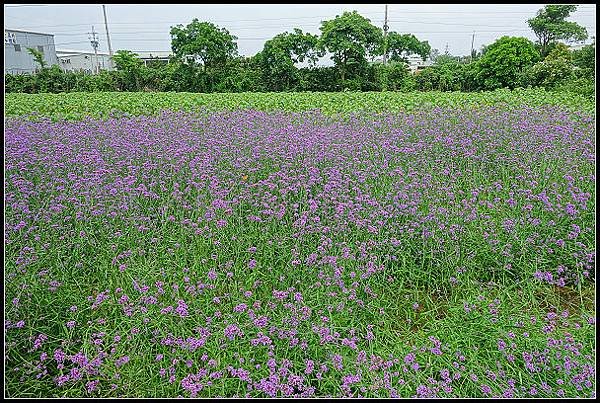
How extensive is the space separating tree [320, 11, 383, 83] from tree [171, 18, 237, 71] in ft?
12.6

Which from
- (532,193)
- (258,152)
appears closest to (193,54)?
(258,152)

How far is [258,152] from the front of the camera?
3902mm

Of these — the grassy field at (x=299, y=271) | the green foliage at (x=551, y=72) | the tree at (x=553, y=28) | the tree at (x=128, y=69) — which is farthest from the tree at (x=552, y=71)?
the tree at (x=128, y=69)

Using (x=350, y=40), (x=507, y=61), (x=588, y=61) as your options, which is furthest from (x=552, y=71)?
(x=350, y=40)

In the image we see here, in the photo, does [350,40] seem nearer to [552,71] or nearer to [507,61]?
[507,61]

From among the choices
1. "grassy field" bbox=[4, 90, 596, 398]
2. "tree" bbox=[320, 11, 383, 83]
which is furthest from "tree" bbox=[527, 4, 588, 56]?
"grassy field" bbox=[4, 90, 596, 398]

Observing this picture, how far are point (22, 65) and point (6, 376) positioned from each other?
1250 inches

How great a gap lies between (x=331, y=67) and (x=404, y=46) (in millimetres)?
3789

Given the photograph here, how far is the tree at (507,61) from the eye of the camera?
57.4 feet

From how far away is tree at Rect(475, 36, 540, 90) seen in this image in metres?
17.5

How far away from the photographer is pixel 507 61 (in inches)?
688

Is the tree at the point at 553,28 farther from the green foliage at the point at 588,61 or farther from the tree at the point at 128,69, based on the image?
the tree at the point at 128,69

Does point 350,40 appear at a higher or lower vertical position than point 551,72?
higher

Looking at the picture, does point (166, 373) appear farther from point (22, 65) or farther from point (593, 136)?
point (22, 65)
